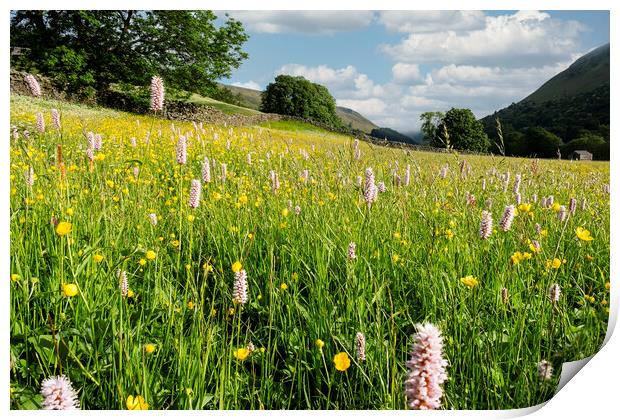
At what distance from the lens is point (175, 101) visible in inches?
96.5

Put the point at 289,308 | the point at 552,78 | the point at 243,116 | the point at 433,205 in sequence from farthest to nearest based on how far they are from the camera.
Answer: the point at 433,205 < the point at 243,116 < the point at 552,78 < the point at 289,308

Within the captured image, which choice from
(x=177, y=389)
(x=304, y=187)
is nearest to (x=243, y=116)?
(x=304, y=187)

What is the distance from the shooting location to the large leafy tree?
7.16 ft

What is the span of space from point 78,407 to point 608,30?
2.52 metres

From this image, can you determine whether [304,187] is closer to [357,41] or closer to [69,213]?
[357,41]

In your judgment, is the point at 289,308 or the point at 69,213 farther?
the point at 69,213

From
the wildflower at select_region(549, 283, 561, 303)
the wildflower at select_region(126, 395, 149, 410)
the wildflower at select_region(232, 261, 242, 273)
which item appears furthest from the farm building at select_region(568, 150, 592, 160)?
the wildflower at select_region(126, 395, 149, 410)

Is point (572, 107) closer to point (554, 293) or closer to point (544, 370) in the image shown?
point (554, 293)

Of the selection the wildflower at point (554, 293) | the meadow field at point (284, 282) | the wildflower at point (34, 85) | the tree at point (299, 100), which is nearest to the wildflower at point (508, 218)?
the meadow field at point (284, 282)

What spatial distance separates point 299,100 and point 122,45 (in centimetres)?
82

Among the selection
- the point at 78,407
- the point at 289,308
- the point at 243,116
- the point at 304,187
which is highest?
the point at 243,116

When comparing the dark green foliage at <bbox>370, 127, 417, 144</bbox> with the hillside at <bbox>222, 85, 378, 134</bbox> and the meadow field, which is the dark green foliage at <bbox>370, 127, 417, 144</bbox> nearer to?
the hillside at <bbox>222, 85, 378, 134</bbox>

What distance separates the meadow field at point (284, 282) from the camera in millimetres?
1637

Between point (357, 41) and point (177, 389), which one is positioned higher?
point (357, 41)
